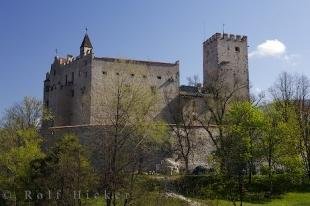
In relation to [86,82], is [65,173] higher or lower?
lower

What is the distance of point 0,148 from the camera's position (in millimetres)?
47406

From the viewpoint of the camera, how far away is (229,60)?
68000 millimetres

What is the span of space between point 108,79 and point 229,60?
16.3 m

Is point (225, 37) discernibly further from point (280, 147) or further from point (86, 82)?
point (280, 147)

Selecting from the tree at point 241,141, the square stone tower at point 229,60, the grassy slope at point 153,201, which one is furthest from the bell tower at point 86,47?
the grassy slope at point 153,201

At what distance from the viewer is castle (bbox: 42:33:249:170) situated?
59.2 m

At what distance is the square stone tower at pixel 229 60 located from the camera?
220 feet

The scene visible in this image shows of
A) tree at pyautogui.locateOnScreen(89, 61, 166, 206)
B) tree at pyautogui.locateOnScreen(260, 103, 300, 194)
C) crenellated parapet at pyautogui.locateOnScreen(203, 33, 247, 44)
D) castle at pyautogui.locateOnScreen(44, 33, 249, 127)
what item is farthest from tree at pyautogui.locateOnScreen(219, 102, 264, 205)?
crenellated parapet at pyautogui.locateOnScreen(203, 33, 247, 44)

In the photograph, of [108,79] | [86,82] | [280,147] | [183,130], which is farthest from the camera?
[86,82]

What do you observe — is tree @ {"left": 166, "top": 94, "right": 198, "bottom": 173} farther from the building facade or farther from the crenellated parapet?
the crenellated parapet

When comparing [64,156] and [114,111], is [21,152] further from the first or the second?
[114,111]

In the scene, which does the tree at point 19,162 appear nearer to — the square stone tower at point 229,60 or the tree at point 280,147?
the tree at point 280,147

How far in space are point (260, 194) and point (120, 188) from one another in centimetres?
1428

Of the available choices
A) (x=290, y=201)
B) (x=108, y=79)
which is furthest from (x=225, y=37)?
(x=290, y=201)
